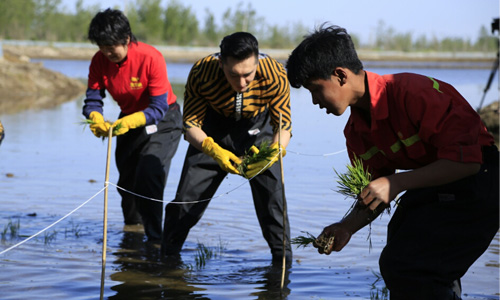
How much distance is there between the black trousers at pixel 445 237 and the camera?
3.42 metres

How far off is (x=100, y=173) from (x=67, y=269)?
430 cm

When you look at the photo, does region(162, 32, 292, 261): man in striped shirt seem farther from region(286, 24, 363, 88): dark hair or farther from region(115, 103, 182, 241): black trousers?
region(286, 24, 363, 88): dark hair

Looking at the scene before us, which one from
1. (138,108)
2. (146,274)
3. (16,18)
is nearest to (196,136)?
(146,274)

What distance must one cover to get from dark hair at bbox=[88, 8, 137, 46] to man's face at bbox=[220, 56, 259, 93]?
1351mm

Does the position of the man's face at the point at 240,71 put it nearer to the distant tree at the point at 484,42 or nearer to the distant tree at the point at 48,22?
the distant tree at the point at 48,22

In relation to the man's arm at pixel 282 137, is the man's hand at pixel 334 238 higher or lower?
lower

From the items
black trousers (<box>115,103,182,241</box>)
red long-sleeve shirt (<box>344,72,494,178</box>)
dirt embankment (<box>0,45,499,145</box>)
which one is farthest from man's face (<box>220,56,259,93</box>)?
dirt embankment (<box>0,45,499,145</box>)

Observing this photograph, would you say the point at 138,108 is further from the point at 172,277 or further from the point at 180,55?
the point at 180,55

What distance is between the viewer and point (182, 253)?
21.5 feet

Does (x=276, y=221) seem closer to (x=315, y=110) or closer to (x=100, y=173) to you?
(x=100, y=173)

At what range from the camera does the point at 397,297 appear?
139 inches

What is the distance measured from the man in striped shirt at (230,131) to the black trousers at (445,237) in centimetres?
199

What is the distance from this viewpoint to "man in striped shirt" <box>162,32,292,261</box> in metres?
5.48

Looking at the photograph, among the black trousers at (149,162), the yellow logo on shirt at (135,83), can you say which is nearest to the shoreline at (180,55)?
the black trousers at (149,162)
